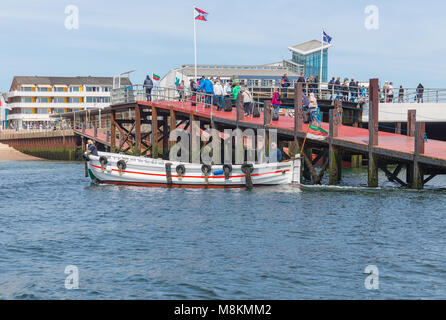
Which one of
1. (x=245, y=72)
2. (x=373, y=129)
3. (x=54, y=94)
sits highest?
(x=54, y=94)

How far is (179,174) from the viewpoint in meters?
28.9

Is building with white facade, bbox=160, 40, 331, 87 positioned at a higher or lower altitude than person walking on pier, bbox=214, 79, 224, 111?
higher

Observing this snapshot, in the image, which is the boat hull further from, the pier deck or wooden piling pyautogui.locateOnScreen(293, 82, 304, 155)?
the pier deck

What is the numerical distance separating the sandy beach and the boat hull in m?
44.5

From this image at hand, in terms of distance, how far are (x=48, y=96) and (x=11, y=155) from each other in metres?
52.8

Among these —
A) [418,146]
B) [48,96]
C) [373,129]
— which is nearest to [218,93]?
[373,129]

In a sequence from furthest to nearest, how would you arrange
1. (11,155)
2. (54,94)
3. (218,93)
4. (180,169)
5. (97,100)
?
(97,100) < (54,94) < (11,155) < (218,93) < (180,169)

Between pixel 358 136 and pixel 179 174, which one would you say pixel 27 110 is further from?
pixel 358 136

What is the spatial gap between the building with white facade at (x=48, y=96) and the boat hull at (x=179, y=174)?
95.1 metres

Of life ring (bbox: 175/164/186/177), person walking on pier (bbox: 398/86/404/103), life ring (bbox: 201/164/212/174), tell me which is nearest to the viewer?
life ring (bbox: 201/164/212/174)

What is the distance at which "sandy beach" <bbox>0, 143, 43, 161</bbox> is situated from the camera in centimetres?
7355

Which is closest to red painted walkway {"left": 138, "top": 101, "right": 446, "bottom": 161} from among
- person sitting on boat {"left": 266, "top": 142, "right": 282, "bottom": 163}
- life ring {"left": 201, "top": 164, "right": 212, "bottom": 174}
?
person sitting on boat {"left": 266, "top": 142, "right": 282, "bottom": 163}

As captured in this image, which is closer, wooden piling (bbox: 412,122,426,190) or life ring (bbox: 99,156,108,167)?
wooden piling (bbox: 412,122,426,190)

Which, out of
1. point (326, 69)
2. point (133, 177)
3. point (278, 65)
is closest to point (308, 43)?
point (326, 69)
